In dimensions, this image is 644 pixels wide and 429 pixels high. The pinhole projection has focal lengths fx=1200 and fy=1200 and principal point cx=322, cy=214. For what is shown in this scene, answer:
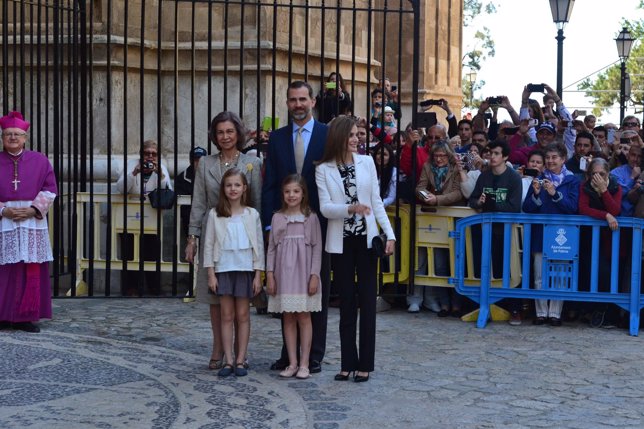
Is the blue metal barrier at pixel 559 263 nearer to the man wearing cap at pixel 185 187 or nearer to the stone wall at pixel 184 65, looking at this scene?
the stone wall at pixel 184 65

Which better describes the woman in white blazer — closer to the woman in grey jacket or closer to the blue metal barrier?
the woman in grey jacket

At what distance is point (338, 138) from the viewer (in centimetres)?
779

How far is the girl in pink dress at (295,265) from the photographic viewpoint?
25.8ft

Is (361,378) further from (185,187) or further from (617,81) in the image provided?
(617,81)

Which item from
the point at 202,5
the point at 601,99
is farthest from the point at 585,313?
the point at 601,99

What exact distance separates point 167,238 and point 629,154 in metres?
4.52

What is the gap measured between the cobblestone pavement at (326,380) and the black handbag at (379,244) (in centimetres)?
86

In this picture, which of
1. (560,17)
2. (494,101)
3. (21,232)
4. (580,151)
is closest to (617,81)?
(560,17)

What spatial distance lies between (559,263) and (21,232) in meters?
4.50

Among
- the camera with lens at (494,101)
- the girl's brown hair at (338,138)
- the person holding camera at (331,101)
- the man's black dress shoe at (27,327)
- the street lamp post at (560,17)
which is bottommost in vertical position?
the man's black dress shoe at (27,327)

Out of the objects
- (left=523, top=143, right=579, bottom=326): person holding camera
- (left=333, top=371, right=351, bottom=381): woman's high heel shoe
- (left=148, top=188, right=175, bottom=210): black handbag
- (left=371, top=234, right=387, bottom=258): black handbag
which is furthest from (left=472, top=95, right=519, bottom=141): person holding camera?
(left=333, top=371, right=351, bottom=381): woman's high heel shoe

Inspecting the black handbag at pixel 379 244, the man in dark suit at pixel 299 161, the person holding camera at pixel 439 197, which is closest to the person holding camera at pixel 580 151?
the person holding camera at pixel 439 197

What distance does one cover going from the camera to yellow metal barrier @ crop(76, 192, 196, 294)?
38.5 ft

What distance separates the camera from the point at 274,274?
796cm
